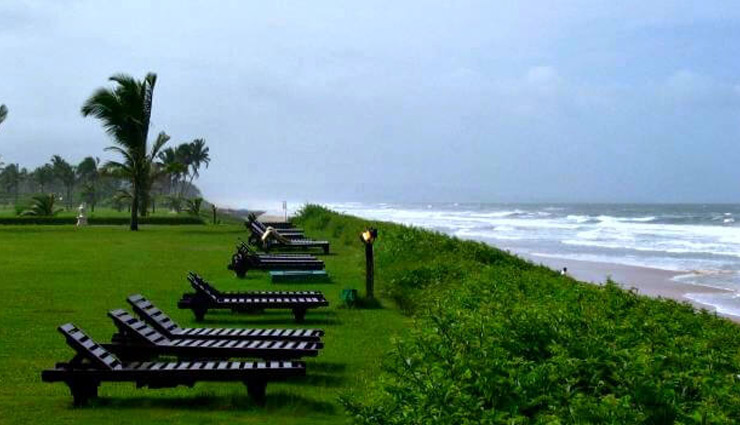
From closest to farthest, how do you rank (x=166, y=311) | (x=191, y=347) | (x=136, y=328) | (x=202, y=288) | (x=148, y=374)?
(x=148, y=374) → (x=191, y=347) → (x=136, y=328) → (x=202, y=288) → (x=166, y=311)

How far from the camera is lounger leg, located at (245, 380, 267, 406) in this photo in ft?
23.0

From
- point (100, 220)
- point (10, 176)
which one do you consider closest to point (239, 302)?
point (100, 220)

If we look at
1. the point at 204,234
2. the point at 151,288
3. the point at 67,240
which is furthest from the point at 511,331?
the point at 204,234

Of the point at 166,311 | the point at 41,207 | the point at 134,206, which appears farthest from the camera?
the point at 41,207

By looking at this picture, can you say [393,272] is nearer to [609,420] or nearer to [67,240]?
[609,420]

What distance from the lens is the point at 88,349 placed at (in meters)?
6.95

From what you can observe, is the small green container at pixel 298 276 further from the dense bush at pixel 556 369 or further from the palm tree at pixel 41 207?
the palm tree at pixel 41 207

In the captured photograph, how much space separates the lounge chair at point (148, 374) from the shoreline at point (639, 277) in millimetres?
12684

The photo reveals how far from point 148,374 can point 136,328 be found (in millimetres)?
1410

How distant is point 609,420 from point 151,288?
1220cm

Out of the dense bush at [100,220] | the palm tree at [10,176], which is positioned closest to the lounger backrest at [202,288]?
the dense bush at [100,220]

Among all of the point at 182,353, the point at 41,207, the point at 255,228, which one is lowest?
the point at 182,353

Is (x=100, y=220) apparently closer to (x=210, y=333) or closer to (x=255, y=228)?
(x=255, y=228)

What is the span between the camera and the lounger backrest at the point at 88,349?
22.7 feet
